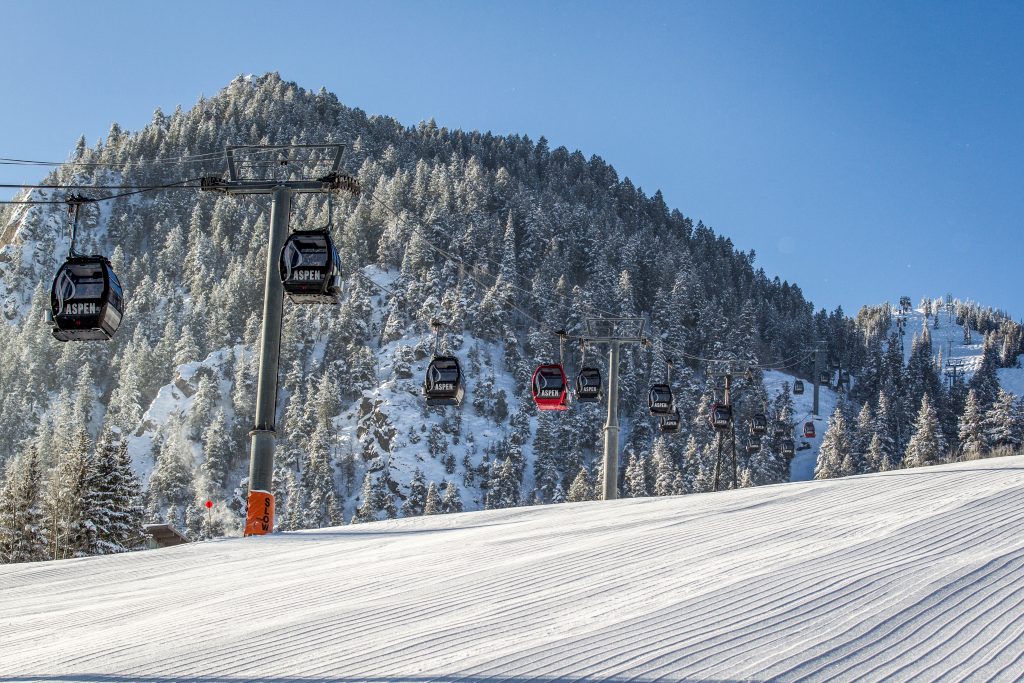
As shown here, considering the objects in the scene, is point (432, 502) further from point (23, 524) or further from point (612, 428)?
point (612, 428)

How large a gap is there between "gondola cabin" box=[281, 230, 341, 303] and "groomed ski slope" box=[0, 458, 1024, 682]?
523cm

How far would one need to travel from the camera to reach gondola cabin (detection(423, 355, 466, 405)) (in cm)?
2341

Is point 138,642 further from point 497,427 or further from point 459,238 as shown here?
point 459,238

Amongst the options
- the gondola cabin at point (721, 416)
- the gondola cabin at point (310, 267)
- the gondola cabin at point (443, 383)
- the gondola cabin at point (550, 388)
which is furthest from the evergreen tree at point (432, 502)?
the gondola cabin at point (310, 267)

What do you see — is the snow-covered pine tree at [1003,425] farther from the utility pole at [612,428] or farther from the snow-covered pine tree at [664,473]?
the utility pole at [612,428]

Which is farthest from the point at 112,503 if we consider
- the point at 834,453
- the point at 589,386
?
the point at 834,453

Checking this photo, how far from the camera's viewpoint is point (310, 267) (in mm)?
15539

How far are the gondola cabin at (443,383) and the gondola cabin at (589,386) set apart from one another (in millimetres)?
9033

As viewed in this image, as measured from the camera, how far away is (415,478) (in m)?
103

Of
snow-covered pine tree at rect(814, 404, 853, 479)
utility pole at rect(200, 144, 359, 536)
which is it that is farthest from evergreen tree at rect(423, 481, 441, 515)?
utility pole at rect(200, 144, 359, 536)

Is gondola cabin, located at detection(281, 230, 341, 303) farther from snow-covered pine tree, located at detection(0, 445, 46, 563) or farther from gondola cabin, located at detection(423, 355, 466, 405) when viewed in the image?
snow-covered pine tree, located at detection(0, 445, 46, 563)

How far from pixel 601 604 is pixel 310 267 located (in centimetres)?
1001

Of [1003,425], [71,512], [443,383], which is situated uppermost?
[443,383]

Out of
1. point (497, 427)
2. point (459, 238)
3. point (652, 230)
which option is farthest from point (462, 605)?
point (652, 230)
